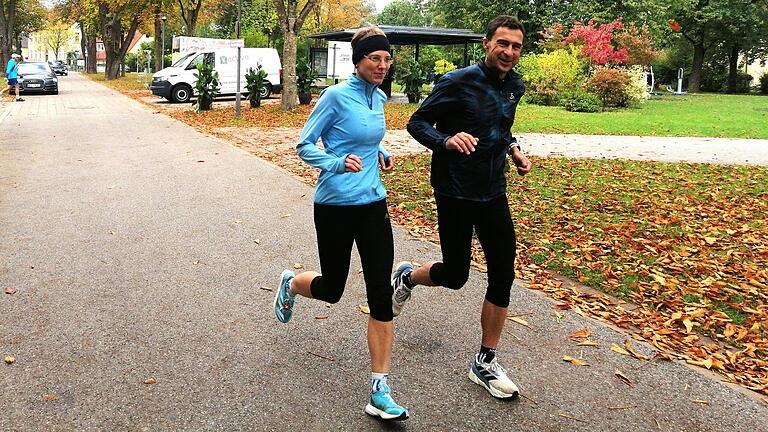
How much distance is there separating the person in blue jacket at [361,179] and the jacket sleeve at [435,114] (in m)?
0.19

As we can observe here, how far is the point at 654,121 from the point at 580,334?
18.3 meters

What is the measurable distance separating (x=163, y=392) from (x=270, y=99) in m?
26.1

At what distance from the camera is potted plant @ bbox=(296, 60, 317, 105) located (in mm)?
25616

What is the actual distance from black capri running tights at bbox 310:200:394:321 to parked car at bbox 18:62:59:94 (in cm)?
3153

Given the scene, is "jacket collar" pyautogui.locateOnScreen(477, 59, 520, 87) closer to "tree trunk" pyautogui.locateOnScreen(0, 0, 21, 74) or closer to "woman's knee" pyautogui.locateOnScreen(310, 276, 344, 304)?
"woman's knee" pyautogui.locateOnScreen(310, 276, 344, 304)

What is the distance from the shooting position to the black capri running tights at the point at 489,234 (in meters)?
3.48

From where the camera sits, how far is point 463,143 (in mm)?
3262

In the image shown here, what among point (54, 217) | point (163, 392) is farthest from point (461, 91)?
point (54, 217)

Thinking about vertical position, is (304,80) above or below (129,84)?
above

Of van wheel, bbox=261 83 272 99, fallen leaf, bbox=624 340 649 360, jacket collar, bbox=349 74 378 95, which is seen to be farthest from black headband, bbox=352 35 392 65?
van wheel, bbox=261 83 272 99

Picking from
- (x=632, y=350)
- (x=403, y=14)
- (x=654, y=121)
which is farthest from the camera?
(x=403, y=14)

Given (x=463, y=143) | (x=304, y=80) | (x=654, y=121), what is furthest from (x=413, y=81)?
(x=463, y=143)

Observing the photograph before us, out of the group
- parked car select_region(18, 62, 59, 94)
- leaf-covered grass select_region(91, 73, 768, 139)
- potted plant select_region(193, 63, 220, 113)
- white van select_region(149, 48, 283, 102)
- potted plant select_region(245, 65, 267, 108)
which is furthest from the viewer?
parked car select_region(18, 62, 59, 94)

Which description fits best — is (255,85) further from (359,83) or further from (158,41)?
(359,83)
